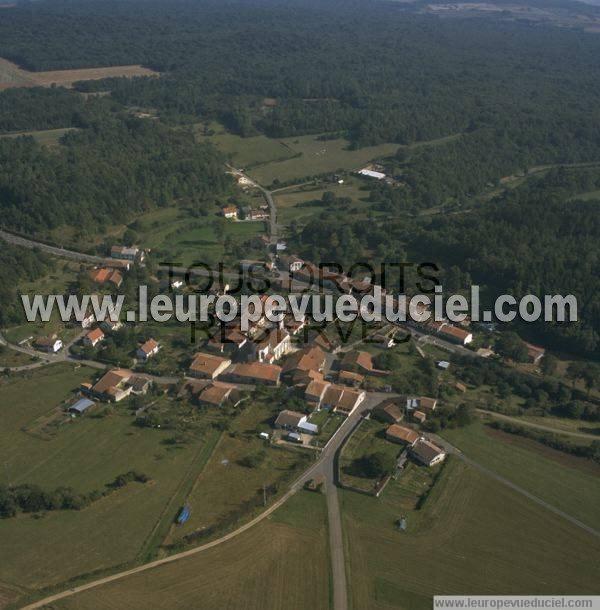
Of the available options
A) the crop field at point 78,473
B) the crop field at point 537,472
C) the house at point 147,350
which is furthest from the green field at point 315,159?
the crop field at point 537,472

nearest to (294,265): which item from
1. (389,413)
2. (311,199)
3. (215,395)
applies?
(215,395)

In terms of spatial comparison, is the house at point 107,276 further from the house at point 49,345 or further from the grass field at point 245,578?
the grass field at point 245,578

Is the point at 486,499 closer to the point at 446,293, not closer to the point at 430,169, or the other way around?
the point at 446,293

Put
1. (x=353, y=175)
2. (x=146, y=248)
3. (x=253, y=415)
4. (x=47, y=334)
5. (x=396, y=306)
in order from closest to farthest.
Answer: (x=253, y=415)
(x=47, y=334)
(x=396, y=306)
(x=146, y=248)
(x=353, y=175)

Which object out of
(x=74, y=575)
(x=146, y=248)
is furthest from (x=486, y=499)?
(x=146, y=248)

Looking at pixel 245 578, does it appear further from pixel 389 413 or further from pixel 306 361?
pixel 306 361

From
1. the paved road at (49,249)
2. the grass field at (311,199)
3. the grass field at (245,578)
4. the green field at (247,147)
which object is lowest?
the grass field at (245,578)
